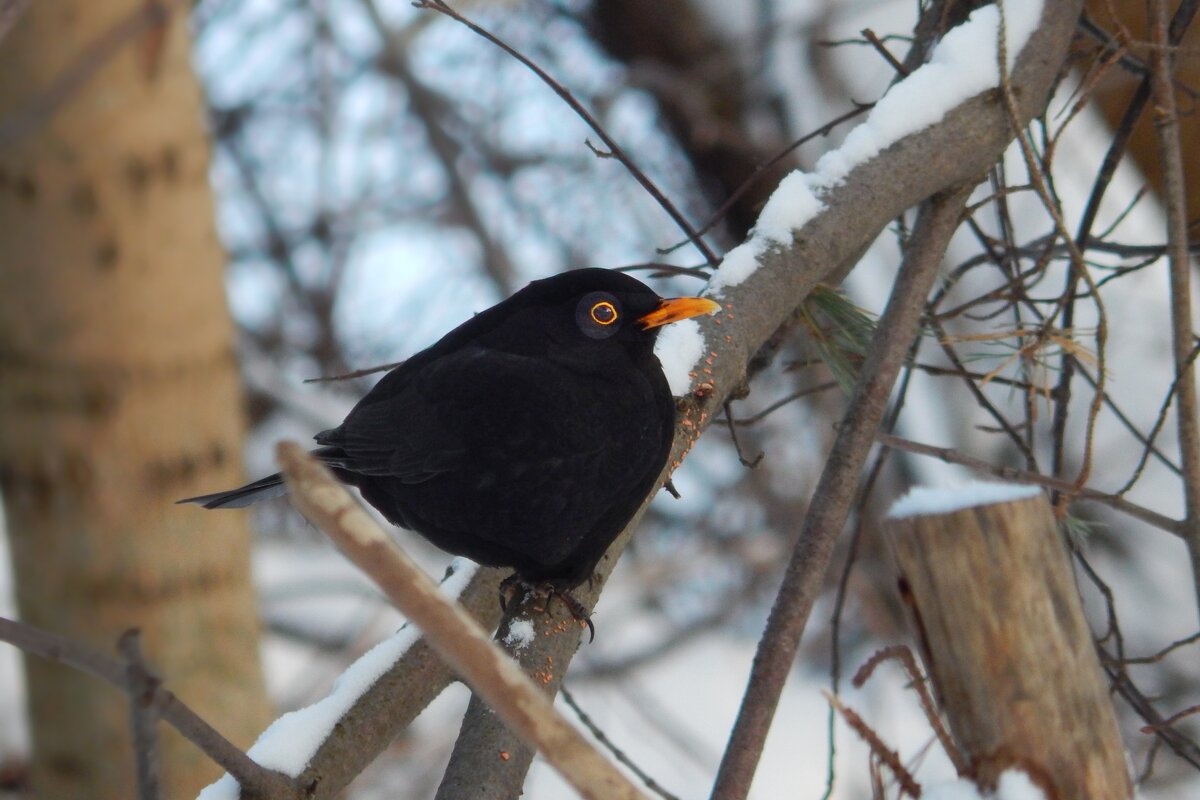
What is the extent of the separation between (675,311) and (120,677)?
4.33 ft

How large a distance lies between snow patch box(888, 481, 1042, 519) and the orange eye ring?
0.92 meters

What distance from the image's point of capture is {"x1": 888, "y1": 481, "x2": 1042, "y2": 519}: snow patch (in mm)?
1198

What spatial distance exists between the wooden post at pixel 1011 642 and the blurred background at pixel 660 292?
112 mm

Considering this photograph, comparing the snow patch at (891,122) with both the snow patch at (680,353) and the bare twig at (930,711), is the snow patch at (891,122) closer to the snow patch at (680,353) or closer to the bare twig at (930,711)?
the snow patch at (680,353)

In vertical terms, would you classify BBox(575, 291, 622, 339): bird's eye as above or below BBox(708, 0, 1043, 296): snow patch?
below

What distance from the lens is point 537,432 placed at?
6.57 feet

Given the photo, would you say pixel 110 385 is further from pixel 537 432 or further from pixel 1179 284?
pixel 1179 284

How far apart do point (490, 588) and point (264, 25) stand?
641 centimetres

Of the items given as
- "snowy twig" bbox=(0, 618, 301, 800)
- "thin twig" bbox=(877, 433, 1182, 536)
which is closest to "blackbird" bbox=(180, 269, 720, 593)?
"thin twig" bbox=(877, 433, 1182, 536)

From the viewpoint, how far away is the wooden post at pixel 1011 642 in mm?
1179

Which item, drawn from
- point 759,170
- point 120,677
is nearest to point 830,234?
point 759,170

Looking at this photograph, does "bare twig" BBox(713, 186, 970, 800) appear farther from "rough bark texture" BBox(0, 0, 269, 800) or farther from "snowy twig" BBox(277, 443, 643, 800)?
"rough bark texture" BBox(0, 0, 269, 800)

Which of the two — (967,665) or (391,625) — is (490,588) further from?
(391,625)

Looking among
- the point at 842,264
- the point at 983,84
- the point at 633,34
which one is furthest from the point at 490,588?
the point at 633,34
